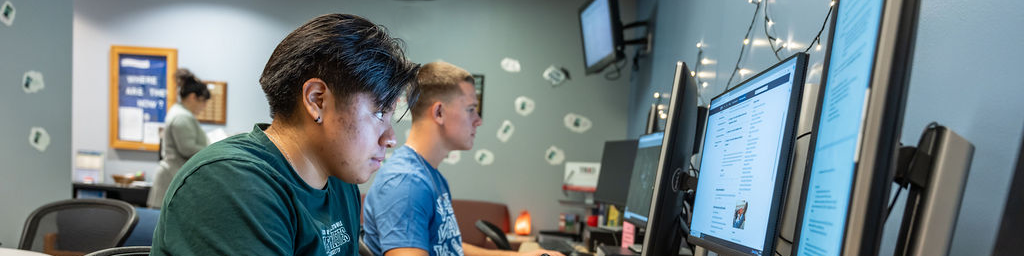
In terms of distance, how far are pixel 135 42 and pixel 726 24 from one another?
4733mm

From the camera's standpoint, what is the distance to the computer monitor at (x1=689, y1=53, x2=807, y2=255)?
0.87m

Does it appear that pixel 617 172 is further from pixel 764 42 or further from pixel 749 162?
pixel 749 162

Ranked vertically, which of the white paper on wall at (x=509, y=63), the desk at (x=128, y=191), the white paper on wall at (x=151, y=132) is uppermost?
the white paper on wall at (x=509, y=63)

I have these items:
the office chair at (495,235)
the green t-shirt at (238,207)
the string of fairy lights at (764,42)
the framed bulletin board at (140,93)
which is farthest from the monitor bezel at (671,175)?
the framed bulletin board at (140,93)

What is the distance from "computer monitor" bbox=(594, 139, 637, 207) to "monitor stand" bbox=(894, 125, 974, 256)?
1931 mm

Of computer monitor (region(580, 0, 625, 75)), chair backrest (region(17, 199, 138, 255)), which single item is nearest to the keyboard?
computer monitor (region(580, 0, 625, 75))

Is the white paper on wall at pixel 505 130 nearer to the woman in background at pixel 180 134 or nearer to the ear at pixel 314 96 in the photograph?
the woman in background at pixel 180 134

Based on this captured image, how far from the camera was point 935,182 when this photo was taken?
660mm

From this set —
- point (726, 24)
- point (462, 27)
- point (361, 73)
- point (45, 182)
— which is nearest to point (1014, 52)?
point (361, 73)

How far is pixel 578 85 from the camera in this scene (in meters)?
4.94

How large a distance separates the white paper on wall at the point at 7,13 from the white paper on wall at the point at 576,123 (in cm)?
338

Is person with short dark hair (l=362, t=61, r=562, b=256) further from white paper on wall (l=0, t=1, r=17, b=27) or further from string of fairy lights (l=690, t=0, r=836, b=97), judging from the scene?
white paper on wall (l=0, t=1, r=17, b=27)

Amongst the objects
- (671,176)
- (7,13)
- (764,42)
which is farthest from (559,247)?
(7,13)

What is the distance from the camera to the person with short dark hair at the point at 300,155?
84 cm
